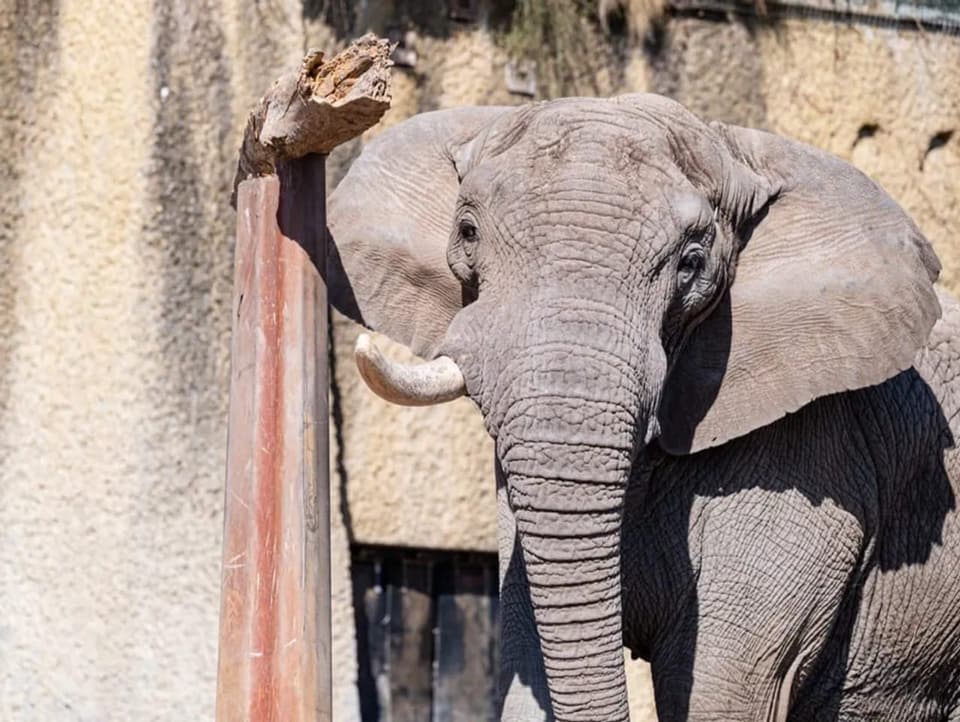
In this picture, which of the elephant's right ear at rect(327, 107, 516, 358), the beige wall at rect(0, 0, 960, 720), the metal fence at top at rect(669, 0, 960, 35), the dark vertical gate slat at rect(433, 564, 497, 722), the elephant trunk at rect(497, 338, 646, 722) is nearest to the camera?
the elephant trunk at rect(497, 338, 646, 722)

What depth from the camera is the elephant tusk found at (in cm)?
421

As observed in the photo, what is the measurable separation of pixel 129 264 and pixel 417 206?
249cm

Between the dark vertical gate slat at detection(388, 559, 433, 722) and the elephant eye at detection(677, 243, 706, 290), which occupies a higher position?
the elephant eye at detection(677, 243, 706, 290)

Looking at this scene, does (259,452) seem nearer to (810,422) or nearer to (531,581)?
(531,581)

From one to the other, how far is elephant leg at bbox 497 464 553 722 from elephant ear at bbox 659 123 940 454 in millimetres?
349

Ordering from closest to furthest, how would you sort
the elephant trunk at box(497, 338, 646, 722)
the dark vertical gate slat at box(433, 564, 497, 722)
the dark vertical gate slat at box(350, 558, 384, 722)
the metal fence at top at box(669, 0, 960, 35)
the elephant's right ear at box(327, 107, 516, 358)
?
the elephant trunk at box(497, 338, 646, 722)
the elephant's right ear at box(327, 107, 516, 358)
the dark vertical gate slat at box(350, 558, 384, 722)
the dark vertical gate slat at box(433, 564, 497, 722)
the metal fence at top at box(669, 0, 960, 35)

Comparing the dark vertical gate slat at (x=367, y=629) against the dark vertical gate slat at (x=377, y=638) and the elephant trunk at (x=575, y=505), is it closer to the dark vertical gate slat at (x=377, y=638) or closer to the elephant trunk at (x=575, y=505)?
the dark vertical gate slat at (x=377, y=638)

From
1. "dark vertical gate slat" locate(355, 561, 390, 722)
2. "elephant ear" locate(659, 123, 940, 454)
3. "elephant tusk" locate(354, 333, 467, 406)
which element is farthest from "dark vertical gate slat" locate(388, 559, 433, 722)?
"elephant tusk" locate(354, 333, 467, 406)

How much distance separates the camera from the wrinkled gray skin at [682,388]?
14.0ft

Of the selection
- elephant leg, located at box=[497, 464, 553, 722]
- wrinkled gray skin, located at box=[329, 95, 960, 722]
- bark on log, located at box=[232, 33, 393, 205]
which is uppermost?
bark on log, located at box=[232, 33, 393, 205]

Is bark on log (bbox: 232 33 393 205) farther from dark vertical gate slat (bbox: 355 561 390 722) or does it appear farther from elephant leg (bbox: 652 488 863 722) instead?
dark vertical gate slat (bbox: 355 561 390 722)

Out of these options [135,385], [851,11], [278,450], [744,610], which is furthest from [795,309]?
[851,11]

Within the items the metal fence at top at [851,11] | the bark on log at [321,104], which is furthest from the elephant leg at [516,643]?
the metal fence at top at [851,11]

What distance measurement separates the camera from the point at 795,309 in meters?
4.80
